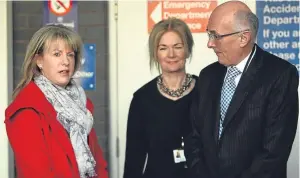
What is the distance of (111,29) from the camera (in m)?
5.07

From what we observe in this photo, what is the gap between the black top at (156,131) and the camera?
13.0 ft

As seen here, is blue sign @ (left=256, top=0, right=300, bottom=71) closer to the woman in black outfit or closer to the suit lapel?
the woman in black outfit

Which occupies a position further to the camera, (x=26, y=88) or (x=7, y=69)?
(x=7, y=69)

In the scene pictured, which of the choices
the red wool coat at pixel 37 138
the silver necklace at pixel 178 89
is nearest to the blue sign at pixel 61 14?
the silver necklace at pixel 178 89

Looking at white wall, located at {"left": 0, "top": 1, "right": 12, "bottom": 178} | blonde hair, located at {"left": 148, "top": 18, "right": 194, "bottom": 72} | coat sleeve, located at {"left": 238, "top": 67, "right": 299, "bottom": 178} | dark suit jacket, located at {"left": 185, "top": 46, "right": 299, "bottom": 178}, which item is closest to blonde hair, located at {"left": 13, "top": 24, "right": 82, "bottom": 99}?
blonde hair, located at {"left": 148, "top": 18, "right": 194, "bottom": 72}

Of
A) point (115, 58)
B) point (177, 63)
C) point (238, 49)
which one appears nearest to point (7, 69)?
point (115, 58)

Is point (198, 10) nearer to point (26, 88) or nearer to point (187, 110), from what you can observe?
point (187, 110)

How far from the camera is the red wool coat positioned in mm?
3219

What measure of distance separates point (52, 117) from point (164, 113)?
880mm

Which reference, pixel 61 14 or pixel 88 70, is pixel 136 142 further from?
pixel 61 14

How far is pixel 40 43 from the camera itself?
136 inches

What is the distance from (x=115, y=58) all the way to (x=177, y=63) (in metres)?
1.12

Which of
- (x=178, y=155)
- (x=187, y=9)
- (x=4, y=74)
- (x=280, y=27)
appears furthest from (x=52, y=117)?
(x=280, y=27)

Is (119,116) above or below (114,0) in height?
below
